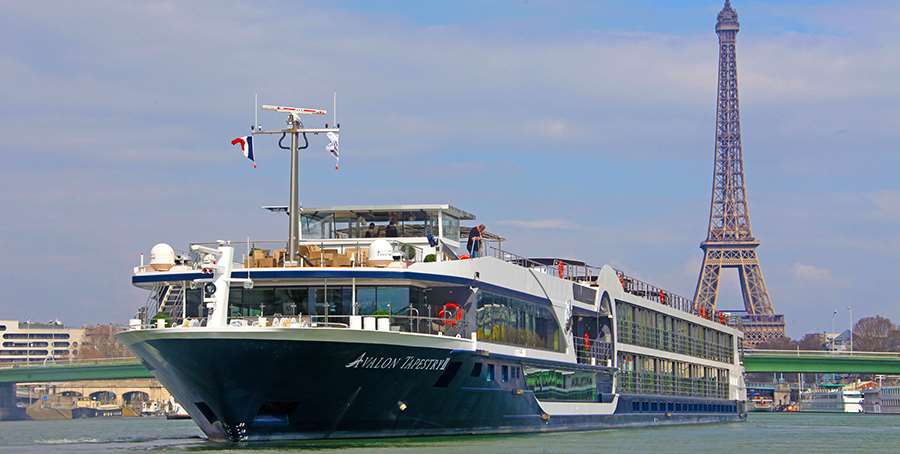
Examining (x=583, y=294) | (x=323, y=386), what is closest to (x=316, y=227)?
(x=323, y=386)

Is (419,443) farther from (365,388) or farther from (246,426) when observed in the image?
(246,426)

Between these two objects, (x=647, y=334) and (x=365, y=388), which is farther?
(x=647, y=334)

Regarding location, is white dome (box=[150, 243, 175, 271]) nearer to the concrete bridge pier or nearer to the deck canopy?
the deck canopy

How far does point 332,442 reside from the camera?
34.5m

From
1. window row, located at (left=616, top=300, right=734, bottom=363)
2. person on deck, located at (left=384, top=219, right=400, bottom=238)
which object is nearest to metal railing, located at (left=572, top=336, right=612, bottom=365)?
window row, located at (left=616, top=300, right=734, bottom=363)

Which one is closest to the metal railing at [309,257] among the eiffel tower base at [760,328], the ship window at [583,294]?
the ship window at [583,294]

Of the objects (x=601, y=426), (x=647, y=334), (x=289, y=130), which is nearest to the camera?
(x=289, y=130)

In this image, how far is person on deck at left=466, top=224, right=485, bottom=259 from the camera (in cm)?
4212

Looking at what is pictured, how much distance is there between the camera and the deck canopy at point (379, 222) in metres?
41.2

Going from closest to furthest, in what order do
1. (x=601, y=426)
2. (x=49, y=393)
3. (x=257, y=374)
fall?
(x=257, y=374), (x=601, y=426), (x=49, y=393)

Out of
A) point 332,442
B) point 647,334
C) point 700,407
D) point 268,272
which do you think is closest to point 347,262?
point 268,272

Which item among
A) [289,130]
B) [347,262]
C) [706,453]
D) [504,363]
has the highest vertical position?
[289,130]

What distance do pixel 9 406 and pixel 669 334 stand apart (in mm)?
104607

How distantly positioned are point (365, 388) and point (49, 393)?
160151 mm
